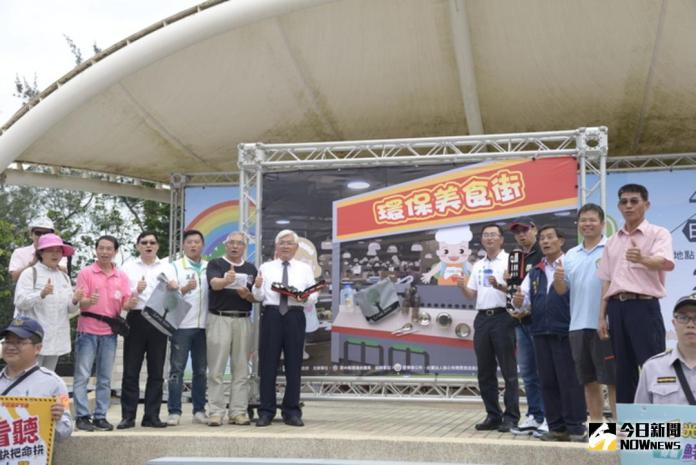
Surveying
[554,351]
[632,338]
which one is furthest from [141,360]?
[632,338]

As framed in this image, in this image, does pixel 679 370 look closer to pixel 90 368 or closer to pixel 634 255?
pixel 634 255

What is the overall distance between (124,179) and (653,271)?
8.96 meters

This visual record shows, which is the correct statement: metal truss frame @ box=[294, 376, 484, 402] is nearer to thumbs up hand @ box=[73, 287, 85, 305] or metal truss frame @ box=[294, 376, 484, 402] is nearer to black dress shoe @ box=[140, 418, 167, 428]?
black dress shoe @ box=[140, 418, 167, 428]

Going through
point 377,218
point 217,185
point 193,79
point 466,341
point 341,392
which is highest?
point 193,79

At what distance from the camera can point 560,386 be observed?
5.11 meters

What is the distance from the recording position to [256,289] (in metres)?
6.16

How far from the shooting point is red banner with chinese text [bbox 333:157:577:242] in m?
7.18

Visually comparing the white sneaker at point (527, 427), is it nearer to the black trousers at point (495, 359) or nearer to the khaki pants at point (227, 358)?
the black trousers at point (495, 359)

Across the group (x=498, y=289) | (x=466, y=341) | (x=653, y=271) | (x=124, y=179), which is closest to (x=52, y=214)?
(x=124, y=179)

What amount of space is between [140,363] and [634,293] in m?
3.54

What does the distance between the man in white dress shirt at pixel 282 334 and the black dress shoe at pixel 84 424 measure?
4.12 ft

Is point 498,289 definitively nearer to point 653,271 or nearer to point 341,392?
point 653,271

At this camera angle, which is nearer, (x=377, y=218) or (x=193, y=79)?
(x=377, y=218)

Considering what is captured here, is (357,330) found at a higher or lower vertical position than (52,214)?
lower
